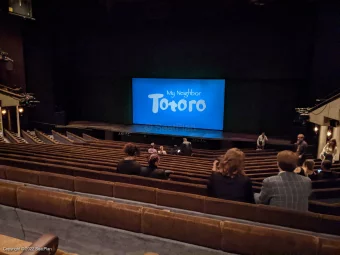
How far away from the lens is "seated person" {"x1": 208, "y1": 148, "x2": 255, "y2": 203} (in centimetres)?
268

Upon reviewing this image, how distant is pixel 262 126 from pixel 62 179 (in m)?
11.8

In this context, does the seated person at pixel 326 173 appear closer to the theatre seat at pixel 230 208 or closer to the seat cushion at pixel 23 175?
the theatre seat at pixel 230 208

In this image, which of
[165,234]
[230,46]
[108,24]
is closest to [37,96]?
[108,24]

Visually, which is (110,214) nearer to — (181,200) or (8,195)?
(181,200)

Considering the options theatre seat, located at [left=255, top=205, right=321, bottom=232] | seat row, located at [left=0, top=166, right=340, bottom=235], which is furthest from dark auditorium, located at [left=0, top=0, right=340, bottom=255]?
theatre seat, located at [left=255, top=205, right=321, bottom=232]

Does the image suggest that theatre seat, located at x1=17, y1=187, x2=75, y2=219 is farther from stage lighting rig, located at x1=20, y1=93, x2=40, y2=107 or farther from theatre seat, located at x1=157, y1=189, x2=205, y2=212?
stage lighting rig, located at x1=20, y1=93, x2=40, y2=107

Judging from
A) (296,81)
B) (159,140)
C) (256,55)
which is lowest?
(159,140)

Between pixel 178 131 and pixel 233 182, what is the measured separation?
38.2ft

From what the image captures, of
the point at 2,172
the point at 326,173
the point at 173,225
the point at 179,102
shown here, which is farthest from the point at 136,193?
the point at 179,102

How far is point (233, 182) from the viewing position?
2695 mm

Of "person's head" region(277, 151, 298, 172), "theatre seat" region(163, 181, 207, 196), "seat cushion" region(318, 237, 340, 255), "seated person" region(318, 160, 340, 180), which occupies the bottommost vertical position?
"seated person" region(318, 160, 340, 180)

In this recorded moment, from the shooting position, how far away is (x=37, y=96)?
16141 millimetres

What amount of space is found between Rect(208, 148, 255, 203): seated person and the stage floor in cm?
1021

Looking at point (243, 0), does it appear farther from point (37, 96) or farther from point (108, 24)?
point (37, 96)
